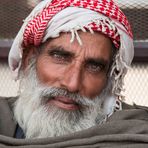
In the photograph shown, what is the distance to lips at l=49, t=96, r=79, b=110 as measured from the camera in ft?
8.14

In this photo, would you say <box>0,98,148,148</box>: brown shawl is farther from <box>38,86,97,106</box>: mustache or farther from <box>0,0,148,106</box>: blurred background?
<box>0,0,148,106</box>: blurred background

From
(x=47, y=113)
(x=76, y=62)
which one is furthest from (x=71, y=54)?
(x=47, y=113)

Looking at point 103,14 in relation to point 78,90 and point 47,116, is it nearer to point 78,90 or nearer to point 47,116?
point 78,90

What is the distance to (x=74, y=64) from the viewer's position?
8.31 ft

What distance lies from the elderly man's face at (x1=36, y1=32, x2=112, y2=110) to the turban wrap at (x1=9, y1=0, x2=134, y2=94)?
0.04 metres

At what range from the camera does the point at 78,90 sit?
98.3 inches

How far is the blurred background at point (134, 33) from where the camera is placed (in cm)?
340

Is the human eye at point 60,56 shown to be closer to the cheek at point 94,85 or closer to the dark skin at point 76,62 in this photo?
the dark skin at point 76,62

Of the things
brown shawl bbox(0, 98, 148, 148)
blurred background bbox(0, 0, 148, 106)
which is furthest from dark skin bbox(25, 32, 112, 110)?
blurred background bbox(0, 0, 148, 106)

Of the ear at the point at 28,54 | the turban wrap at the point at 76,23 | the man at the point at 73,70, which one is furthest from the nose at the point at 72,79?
the ear at the point at 28,54

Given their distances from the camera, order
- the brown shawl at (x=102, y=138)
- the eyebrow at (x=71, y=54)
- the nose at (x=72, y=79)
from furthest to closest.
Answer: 1. the eyebrow at (x=71, y=54)
2. the nose at (x=72, y=79)
3. the brown shawl at (x=102, y=138)

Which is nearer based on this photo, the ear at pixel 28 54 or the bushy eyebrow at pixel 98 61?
the bushy eyebrow at pixel 98 61

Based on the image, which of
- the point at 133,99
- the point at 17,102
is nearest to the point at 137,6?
the point at 133,99

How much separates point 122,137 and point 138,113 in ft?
1.24
